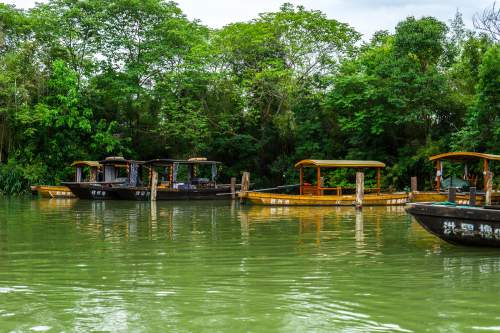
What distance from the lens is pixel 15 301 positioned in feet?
18.2

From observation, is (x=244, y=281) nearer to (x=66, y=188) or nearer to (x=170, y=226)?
(x=170, y=226)

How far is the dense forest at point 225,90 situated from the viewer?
84.4ft

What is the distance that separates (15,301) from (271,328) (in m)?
2.58

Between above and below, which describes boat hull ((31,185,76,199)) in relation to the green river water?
above

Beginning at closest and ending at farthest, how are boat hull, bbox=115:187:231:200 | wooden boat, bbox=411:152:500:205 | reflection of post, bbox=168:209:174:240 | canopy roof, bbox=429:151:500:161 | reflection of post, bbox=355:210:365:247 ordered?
reflection of post, bbox=355:210:365:247 → reflection of post, bbox=168:209:174:240 → wooden boat, bbox=411:152:500:205 → canopy roof, bbox=429:151:500:161 → boat hull, bbox=115:187:231:200

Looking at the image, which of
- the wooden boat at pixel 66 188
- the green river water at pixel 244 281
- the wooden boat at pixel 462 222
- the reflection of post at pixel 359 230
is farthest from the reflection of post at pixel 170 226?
the wooden boat at pixel 66 188

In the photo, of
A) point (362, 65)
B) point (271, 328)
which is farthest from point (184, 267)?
point (362, 65)

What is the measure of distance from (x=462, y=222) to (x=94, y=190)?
1904 cm

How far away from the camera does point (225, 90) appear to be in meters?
31.0

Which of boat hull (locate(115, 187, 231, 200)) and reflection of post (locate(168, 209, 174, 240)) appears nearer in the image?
reflection of post (locate(168, 209, 174, 240))

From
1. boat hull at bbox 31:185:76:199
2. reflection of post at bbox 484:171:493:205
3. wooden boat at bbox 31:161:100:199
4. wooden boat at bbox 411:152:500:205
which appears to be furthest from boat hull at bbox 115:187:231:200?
reflection of post at bbox 484:171:493:205

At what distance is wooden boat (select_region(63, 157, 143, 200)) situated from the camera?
25297mm

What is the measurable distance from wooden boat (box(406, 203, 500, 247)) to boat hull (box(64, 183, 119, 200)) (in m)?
17.9

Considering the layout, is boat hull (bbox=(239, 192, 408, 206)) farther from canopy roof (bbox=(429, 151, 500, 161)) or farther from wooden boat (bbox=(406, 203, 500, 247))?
wooden boat (bbox=(406, 203, 500, 247))
